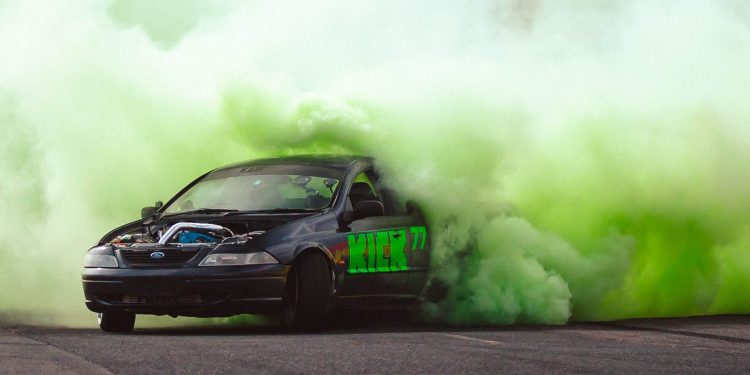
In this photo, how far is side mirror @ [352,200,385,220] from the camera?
43.4 feet

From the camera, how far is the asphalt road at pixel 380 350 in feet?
31.0

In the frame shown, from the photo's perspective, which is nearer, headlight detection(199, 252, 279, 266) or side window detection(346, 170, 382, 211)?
headlight detection(199, 252, 279, 266)

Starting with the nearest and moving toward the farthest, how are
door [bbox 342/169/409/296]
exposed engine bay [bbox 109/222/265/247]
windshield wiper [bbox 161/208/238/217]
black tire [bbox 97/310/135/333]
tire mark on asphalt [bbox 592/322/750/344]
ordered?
tire mark on asphalt [bbox 592/322/750/344], exposed engine bay [bbox 109/222/265/247], black tire [bbox 97/310/135/333], door [bbox 342/169/409/296], windshield wiper [bbox 161/208/238/217]

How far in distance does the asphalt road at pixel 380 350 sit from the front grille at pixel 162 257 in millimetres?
591

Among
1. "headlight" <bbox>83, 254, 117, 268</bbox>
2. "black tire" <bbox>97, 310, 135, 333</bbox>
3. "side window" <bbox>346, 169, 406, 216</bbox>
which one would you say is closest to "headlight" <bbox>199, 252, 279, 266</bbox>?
"headlight" <bbox>83, 254, 117, 268</bbox>

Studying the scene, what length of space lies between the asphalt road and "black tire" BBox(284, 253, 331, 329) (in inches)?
8.5

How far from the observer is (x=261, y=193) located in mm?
13805

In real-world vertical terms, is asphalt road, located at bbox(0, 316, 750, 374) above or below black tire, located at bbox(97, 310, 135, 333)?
below

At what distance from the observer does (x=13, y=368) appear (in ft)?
30.2

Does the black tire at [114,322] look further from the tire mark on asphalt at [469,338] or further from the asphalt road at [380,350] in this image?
the tire mark on asphalt at [469,338]

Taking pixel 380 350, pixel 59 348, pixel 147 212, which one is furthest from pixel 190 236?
pixel 380 350

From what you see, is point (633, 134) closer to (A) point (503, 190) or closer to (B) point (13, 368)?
(A) point (503, 190)

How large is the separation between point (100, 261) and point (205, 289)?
1.07 metres

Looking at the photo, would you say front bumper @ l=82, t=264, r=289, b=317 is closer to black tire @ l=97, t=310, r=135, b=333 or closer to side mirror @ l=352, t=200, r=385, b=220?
black tire @ l=97, t=310, r=135, b=333
